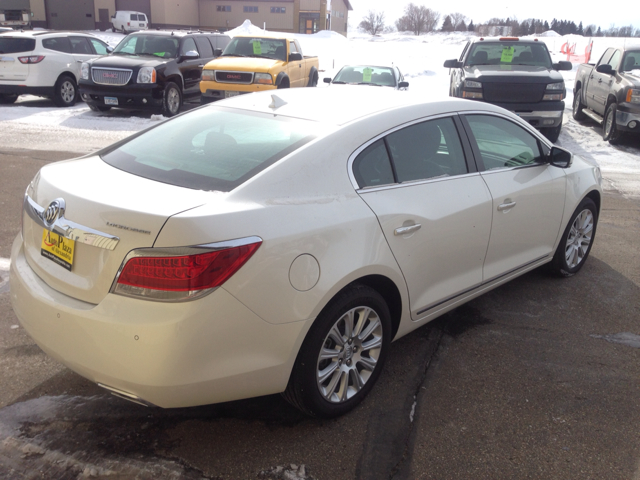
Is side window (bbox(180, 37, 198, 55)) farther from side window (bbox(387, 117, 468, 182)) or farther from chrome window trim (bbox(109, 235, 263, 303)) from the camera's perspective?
chrome window trim (bbox(109, 235, 263, 303))

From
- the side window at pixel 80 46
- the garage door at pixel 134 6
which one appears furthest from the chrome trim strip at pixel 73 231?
the garage door at pixel 134 6

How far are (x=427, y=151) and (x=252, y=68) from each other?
10.3m

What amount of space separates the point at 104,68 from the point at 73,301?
Answer: 38.0ft

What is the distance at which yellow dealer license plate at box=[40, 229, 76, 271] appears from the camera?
8.68 ft

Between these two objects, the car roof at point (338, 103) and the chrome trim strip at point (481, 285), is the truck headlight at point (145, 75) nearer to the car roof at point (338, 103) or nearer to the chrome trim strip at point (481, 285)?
the car roof at point (338, 103)

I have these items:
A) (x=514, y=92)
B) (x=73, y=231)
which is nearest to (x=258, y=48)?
(x=514, y=92)

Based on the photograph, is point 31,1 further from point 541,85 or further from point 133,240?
point 133,240

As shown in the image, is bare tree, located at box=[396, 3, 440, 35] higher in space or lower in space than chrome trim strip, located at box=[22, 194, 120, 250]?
higher

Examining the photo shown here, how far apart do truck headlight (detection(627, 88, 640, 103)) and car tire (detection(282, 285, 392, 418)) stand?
9.73 m

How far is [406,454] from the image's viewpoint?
2852 mm

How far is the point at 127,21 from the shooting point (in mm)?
47906

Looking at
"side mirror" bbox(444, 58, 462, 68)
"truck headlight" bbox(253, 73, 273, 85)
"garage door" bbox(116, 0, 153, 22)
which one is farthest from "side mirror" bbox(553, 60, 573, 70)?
"garage door" bbox(116, 0, 153, 22)

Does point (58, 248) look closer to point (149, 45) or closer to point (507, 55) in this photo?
point (507, 55)

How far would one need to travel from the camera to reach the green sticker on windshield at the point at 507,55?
39.9 ft
